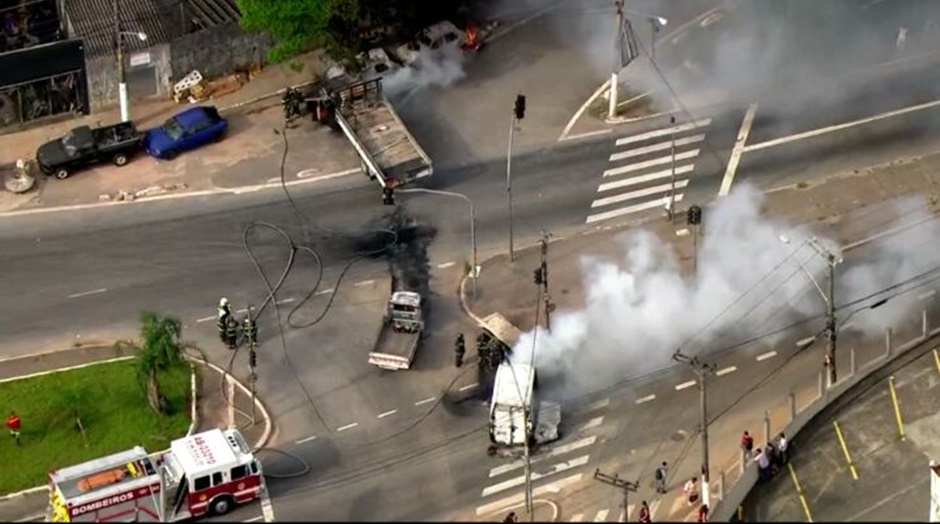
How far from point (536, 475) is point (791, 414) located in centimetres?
1101

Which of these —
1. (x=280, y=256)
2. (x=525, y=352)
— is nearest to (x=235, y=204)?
(x=280, y=256)

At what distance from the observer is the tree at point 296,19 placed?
94.1m

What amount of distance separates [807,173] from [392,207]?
1954 cm

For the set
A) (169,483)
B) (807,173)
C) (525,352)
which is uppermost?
(807,173)

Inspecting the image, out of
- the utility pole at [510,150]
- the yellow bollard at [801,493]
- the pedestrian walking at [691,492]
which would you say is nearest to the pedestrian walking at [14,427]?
the utility pole at [510,150]

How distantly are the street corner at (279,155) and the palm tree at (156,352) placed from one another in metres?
13.7

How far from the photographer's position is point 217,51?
99688mm

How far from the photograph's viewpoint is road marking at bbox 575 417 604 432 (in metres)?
81.4

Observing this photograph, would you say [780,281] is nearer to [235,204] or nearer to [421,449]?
[421,449]

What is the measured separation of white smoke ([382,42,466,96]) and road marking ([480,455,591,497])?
26677mm

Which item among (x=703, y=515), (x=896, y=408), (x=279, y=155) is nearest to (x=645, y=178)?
(x=279, y=155)

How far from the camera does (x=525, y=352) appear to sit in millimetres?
83312

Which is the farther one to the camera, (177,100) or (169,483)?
(177,100)

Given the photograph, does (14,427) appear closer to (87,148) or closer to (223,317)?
(223,317)
